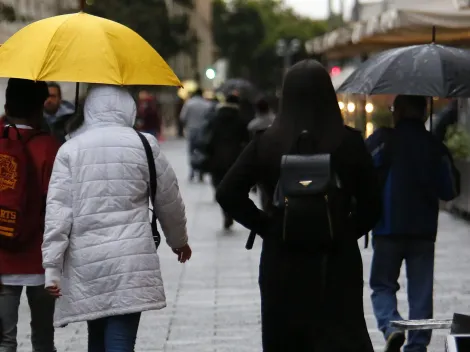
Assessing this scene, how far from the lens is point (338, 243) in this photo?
213 inches

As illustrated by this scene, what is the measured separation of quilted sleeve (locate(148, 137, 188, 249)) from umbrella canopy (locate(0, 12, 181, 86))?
490mm

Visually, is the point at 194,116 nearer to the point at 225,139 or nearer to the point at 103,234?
the point at 225,139

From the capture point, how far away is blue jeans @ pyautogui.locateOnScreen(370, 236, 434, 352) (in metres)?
8.12

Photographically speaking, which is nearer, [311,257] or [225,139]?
[311,257]

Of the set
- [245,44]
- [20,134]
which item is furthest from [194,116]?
[245,44]

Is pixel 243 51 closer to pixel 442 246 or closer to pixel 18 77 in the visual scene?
pixel 442 246

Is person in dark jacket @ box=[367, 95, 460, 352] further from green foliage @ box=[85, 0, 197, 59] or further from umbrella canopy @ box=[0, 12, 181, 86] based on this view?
green foliage @ box=[85, 0, 197, 59]

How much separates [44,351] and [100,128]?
60.6 inches

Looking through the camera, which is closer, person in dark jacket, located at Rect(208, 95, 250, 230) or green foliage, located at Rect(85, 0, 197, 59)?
person in dark jacket, located at Rect(208, 95, 250, 230)

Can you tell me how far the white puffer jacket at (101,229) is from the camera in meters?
5.96

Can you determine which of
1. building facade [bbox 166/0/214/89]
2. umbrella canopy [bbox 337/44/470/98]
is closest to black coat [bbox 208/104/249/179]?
umbrella canopy [bbox 337/44/470/98]

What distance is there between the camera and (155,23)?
169 ft

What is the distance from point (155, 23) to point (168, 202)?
150 feet

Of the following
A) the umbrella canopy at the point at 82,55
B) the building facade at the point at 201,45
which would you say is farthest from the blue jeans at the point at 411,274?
the building facade at the point at 201,45
